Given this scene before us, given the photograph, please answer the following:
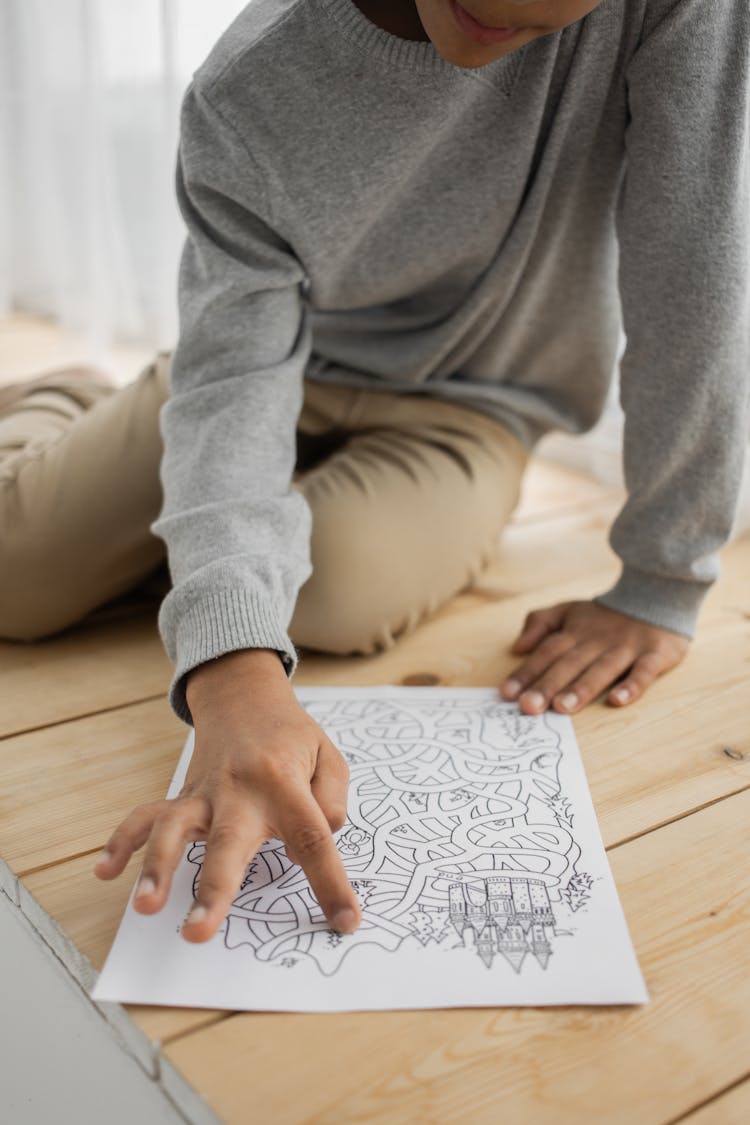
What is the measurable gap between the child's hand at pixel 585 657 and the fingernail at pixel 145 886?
347mm

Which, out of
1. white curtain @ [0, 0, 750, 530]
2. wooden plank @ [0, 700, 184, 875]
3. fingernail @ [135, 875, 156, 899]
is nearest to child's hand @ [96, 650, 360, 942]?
fingernail @ [135, 875, 156, 899]

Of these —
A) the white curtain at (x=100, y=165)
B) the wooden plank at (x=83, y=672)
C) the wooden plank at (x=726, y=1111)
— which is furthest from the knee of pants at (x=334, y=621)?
the white curtain at (x=100, y=165)

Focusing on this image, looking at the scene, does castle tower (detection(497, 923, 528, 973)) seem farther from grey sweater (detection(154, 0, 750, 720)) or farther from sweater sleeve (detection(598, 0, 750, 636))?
sweater sleeve (detection(598, 0, 750, 636))

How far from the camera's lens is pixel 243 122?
29.6 inches

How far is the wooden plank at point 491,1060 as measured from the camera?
0.46 m

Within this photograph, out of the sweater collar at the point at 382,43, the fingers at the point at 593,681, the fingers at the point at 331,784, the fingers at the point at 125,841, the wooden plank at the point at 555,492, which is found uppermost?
the sweater collar at the point at 382,43

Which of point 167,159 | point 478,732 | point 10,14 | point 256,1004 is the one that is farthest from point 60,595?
point 10,14

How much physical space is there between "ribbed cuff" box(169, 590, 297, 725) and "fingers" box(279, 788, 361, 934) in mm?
122

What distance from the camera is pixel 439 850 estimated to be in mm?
610

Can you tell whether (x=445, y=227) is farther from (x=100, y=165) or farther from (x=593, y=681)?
(x=100, y=165)

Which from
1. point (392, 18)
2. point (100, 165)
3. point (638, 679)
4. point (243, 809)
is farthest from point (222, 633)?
point (100, 165)

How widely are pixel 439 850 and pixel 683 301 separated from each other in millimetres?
438

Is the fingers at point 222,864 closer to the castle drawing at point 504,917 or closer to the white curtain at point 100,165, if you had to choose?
the castle drawing at point 504,917

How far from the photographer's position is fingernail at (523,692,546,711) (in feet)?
2.51
